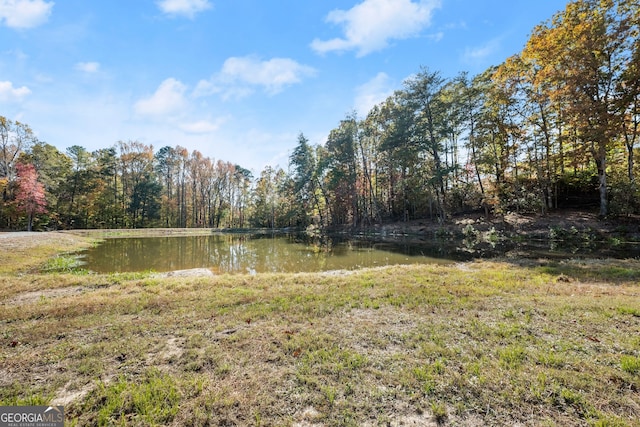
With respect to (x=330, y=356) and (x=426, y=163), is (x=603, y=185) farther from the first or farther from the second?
(x=330, y=356)

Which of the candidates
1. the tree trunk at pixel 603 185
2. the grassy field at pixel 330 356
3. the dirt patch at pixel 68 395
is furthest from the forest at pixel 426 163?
the dirt patch at pixel 68 395

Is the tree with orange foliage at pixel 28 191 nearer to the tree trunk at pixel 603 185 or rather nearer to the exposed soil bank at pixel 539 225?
the exposed soil bank at pixel 539 225

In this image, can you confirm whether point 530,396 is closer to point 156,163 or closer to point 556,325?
point 556,325

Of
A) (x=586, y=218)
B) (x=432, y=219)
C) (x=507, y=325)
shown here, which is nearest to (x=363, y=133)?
(x=432, y=219)

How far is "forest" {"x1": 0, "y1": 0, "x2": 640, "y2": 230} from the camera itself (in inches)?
599

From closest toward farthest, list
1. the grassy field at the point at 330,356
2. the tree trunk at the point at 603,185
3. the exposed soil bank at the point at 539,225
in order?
the grassy field at the point at 330,356 < the exposed soil bank at the point at 539,225 < the tree trunk at the point at 603,185

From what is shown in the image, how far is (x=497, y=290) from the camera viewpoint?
5.86 meters

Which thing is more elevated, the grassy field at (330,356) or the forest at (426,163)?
the forest at (426,163)

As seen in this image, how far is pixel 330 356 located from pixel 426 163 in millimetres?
26925

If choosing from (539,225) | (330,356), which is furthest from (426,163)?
(330,356)

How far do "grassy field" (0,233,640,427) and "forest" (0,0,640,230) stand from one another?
16397 mm

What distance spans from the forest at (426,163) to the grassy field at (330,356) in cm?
1640

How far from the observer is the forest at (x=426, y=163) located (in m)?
15.2

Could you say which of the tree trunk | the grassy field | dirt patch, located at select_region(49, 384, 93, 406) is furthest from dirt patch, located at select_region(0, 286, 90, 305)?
the tree trunk
